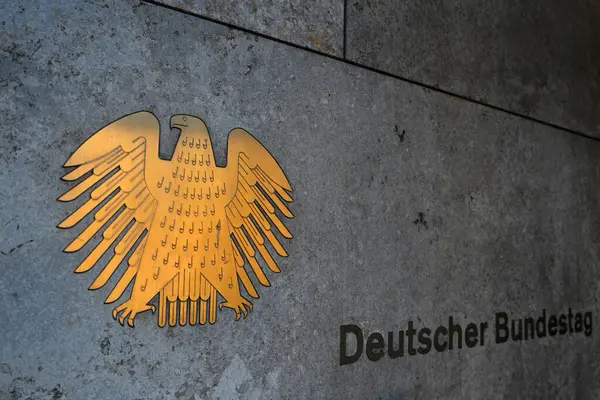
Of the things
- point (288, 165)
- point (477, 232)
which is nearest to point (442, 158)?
point (477, 232)

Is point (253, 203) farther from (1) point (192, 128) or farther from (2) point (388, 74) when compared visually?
(2) point (388, 74)

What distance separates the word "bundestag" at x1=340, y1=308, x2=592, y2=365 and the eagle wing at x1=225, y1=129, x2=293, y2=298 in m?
0.45

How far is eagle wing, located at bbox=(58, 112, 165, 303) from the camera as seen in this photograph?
1.39m

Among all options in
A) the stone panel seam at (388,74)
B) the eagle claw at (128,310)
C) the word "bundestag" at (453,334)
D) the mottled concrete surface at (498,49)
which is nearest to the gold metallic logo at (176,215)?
the eagle claw at (128,310)

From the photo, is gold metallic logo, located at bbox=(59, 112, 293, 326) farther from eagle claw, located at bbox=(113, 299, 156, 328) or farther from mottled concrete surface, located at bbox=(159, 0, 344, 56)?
mottled concrete surface, located at bbox=(159, 0, 344, 56)

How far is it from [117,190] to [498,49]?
2076mm

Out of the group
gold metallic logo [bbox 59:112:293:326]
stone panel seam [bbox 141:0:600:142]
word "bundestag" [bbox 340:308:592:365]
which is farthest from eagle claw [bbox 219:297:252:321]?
stone panel seam [bbox 141:0:600:142]

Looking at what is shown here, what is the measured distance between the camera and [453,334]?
2289mm

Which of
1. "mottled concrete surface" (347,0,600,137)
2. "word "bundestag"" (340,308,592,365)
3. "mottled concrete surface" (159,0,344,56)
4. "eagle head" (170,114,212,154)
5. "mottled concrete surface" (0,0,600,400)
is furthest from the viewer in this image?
"mottled concrete surface" (347,0,600,137)

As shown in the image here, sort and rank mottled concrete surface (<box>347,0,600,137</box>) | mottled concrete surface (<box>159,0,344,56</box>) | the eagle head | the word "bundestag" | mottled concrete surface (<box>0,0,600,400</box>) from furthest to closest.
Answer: mottled concrete surface (<box>347,0,600,137</box>)
the word "bundestag"
mottled concrete surface (<box>159,0,344,56</box>)
the eagle head
mottled concrete surface (<box>0,0,600,400</box>)

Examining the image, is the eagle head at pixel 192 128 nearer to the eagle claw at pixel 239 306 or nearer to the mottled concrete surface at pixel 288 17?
the mottled concrete surface at pixel 288 17

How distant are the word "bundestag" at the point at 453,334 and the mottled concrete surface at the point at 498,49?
1060mm

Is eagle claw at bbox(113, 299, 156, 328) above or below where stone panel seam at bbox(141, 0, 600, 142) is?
below

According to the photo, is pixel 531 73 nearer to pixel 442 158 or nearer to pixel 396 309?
pixel 442 158
